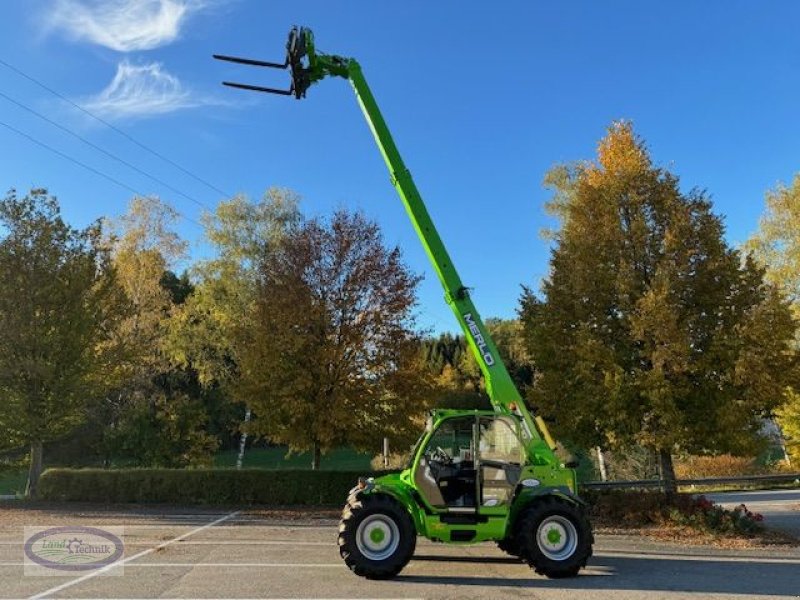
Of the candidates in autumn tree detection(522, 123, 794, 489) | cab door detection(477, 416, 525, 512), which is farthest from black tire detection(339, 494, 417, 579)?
autumn tree detection(522, 123, 794, 489)

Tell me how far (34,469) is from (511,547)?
17.8 metres

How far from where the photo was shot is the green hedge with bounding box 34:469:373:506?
19.2 meters

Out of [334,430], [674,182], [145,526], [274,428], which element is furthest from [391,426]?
[674,182]

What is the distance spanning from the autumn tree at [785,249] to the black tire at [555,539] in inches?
868

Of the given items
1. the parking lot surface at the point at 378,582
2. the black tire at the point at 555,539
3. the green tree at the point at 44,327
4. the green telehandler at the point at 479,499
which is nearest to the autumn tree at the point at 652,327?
the parking lot surface at the point at 378,582

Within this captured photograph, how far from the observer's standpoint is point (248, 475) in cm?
1947

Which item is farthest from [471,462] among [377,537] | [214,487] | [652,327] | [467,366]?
[467,366]

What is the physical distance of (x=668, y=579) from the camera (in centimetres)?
864

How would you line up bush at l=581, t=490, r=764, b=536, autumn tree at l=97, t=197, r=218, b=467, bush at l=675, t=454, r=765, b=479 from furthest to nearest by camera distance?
1. bush at l=675, t=454, r=765, b=479
2. autumn tree at l=97, t=197, r=218, b=467
3. bush at l=581, t=490, r=764, b=536

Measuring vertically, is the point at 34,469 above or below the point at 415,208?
below

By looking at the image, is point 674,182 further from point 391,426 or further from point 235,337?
point 235,337

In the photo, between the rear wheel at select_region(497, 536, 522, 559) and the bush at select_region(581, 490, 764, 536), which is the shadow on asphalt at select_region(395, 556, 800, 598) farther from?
the bush at select_region(581, 490, 764, 536)

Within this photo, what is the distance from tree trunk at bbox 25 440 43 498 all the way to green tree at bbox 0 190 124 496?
1.3 inches
